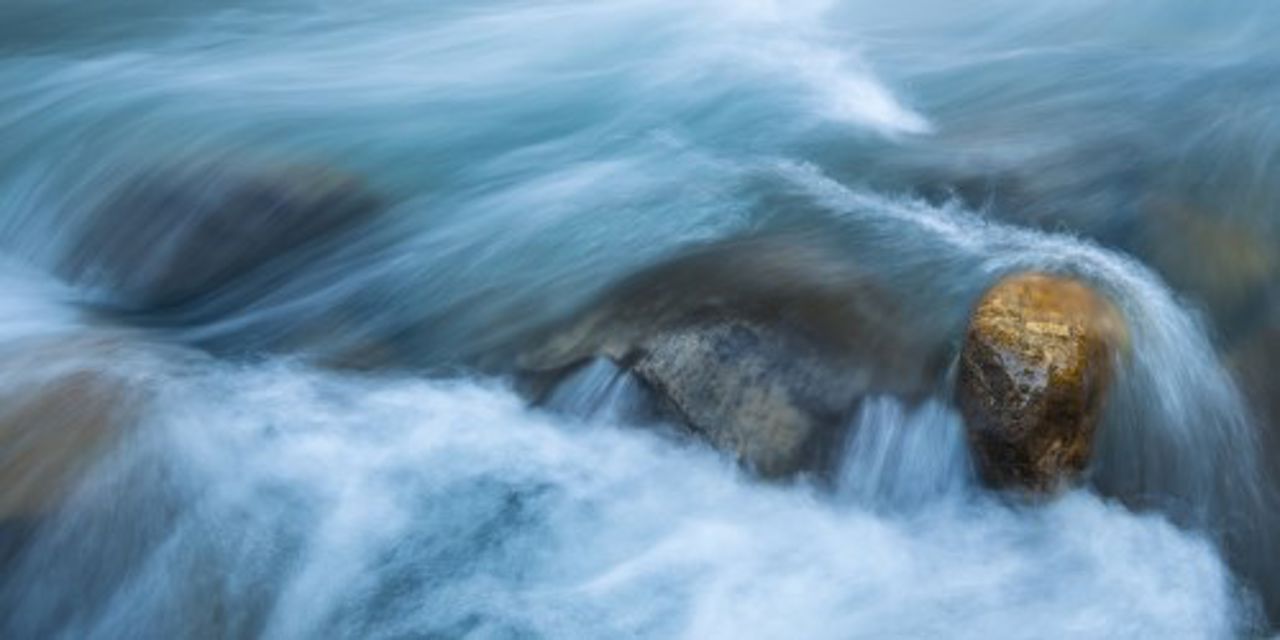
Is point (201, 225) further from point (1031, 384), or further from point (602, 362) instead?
point (1031, 384)

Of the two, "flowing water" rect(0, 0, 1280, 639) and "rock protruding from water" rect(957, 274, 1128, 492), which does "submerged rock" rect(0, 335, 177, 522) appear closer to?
"flowing water" rect(0, 0, 1280, 639)

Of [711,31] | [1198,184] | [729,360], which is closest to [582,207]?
[729,360]

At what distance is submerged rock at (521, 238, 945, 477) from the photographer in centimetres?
611

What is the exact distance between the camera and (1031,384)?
5.50 meters

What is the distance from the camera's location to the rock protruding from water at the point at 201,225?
25.9 feet

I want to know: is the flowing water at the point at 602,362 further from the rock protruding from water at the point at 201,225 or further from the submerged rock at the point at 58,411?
the rock protruding from water at the point at 201,225

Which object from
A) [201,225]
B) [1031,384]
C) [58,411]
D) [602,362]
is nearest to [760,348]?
[602,362]

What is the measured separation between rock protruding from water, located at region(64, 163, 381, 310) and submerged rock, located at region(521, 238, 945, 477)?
7.77ft

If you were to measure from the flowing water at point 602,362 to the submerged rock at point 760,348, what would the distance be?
15cm

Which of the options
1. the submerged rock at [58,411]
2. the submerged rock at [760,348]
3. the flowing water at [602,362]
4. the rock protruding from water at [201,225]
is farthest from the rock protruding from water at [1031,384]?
the rock protruding from water at [201,225]

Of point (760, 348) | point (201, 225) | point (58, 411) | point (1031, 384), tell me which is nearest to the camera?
point (1031, 384)

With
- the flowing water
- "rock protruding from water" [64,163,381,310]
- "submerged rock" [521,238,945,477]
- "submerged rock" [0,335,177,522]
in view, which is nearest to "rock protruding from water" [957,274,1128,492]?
the flowing water

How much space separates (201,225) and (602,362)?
348cm

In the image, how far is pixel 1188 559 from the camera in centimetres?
580
